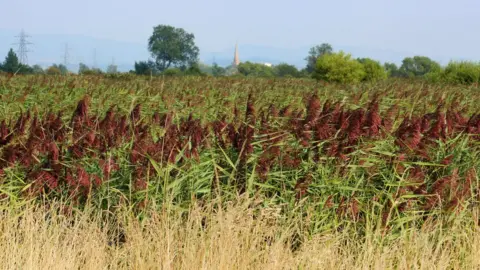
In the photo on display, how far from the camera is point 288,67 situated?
55.2 metres

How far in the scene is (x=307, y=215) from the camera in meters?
4.36

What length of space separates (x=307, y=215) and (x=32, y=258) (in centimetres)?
178

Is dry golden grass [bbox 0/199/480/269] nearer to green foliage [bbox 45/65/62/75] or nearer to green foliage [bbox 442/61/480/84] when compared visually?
green foliage [bbox 45/65/62/75]

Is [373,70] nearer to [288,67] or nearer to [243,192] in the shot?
[243,192]

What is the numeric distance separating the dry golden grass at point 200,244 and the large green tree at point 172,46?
2673 inches

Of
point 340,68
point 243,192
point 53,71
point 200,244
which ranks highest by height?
point 340,68

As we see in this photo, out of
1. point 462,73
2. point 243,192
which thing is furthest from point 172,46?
point 243,192

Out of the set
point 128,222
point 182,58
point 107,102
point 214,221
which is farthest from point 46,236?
point 182,58

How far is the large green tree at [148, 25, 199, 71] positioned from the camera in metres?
74.7

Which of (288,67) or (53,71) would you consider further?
(288,67)

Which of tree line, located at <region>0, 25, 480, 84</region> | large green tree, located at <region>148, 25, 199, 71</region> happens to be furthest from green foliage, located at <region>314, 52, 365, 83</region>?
large green tree, located at <region>148, 25, 199, 71</region>

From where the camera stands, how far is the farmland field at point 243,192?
3975 mm

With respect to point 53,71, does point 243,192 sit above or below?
below

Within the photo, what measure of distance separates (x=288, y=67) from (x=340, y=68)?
30.7 meters
